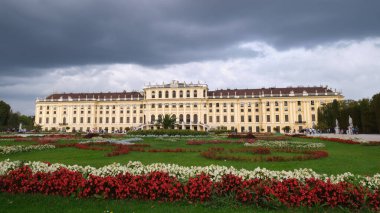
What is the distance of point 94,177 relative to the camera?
245 inches

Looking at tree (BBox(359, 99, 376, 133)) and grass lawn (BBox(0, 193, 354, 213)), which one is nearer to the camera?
grass lawn (BBox(0, 193, 354, 213))

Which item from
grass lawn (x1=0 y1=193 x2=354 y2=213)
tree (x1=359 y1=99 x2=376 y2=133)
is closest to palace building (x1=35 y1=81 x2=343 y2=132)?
tree (x1=359 y1=99 x2=376 y2=133)

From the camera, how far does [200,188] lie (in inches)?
230

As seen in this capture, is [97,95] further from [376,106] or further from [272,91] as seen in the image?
[376,106]

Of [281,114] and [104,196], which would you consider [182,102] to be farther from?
[104,196]

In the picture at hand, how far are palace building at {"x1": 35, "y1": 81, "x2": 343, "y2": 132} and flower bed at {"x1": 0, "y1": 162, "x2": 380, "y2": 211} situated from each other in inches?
2113

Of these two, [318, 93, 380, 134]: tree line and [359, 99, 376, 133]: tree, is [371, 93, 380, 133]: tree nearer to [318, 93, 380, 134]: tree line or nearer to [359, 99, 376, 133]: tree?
[318, 93, 380, 134]: tree line

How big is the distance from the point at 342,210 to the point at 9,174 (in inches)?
280

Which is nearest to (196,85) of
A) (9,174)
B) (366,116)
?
(366,116)

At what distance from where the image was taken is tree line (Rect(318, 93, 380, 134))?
35844 millimetres

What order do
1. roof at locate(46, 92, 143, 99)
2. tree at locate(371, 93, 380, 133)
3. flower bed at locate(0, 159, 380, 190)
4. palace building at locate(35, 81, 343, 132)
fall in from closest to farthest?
flower bed at locate(0, 159, 380, 190)
tree at locate(371, 93, 380, 133)
palace building at locate(35, 81, 343, 132)
roof at locate(46, 92, 143, 99)

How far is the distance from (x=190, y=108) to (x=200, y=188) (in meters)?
59.2

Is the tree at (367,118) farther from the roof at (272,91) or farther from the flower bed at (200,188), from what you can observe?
the flower bed at (200,188)

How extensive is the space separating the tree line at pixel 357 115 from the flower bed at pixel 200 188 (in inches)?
1356
